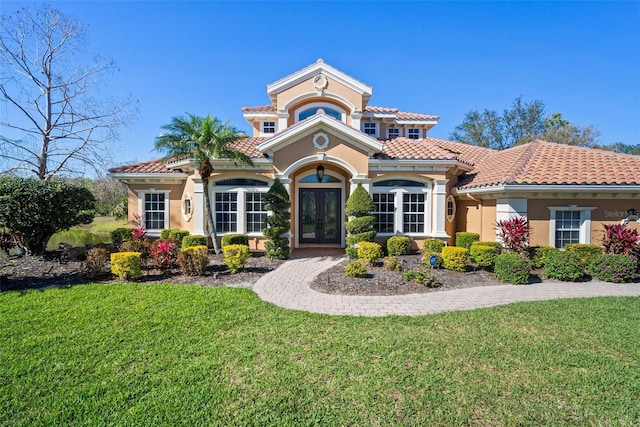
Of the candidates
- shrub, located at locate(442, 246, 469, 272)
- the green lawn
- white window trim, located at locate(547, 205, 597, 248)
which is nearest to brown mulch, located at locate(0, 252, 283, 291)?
the green lawn

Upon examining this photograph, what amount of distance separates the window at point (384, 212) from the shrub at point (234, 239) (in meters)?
6.33

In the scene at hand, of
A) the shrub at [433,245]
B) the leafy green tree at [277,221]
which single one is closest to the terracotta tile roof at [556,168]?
the shrub at [433,245]

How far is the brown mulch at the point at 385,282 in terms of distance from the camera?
8312mm

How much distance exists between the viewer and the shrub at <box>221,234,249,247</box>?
12789 mm

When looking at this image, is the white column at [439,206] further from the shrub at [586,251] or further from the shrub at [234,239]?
the shrub at [234,239]

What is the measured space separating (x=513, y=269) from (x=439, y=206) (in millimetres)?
5025

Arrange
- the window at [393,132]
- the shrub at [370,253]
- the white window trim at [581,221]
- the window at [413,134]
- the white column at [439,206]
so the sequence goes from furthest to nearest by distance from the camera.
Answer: the window at [413,134]
the window at [393,132]
the white column at [439,206]
the white window trim at [581,221]
the shrub at [370,253]

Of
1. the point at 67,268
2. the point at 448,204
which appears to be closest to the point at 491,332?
the point at 448,204

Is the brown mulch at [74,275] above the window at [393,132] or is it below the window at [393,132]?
below

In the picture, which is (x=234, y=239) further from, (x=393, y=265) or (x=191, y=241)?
(x=393, y=265)

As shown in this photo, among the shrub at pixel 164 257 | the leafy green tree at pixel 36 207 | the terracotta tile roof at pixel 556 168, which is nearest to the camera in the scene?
the shrub at pixel 164 257

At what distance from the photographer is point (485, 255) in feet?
33.4

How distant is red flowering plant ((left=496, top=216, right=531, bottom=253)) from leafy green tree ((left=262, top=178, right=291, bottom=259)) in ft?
28.2

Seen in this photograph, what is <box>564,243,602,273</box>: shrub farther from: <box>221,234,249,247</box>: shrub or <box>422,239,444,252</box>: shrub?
<box>221,234,249,247</box>: shrub
